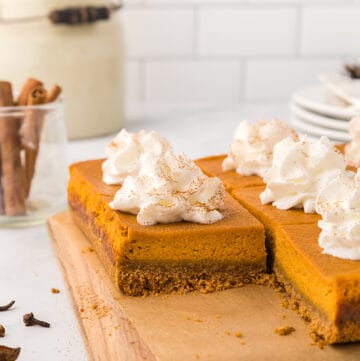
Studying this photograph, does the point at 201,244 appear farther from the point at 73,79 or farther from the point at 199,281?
the point at 73,79

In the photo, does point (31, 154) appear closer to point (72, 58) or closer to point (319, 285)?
point (72, 58)

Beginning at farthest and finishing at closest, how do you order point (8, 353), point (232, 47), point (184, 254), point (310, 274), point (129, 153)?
point (232, 47), point (129, 153), point (184, 254), point (310, 274), point (8, 353)

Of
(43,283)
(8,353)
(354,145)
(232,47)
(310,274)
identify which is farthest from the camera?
(232,47)

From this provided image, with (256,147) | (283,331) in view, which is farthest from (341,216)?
(256,147)

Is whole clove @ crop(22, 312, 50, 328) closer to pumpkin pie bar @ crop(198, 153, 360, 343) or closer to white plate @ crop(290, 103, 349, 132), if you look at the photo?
pumpkin pie bar @ crop(198, 153, 360, 343)

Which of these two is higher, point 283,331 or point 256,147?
point 256,147

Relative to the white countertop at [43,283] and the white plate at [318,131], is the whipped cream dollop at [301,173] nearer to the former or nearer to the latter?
the white countertop at [43,283]
